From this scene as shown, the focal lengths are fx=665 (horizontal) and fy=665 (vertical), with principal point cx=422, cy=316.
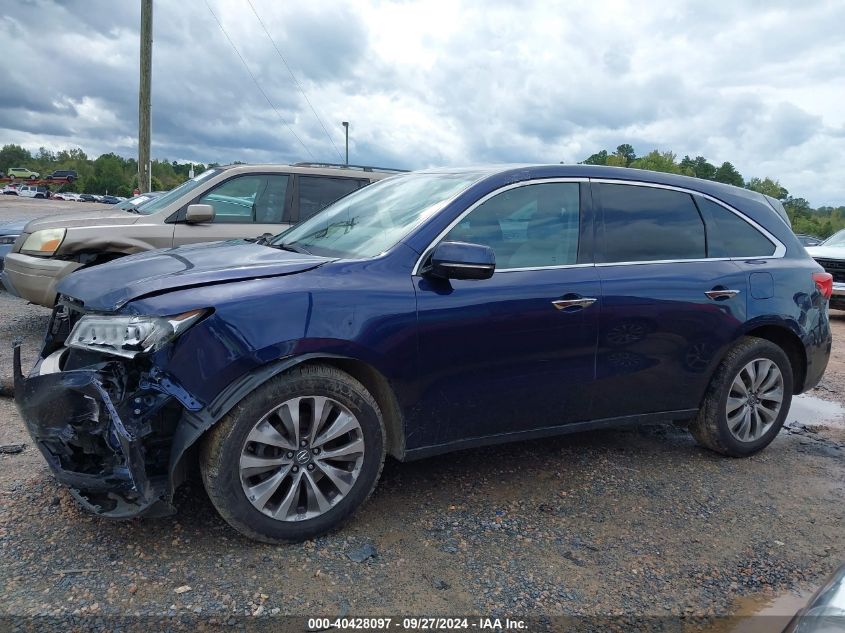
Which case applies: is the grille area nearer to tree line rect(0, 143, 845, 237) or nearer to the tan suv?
the tan suv

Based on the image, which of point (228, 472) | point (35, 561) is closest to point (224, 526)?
point (228, 472)

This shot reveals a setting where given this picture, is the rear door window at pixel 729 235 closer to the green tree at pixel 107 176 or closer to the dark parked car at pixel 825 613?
the dark parked car at pixel 825 613

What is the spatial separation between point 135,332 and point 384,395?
115 cm

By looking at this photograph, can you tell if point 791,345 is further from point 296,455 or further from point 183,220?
point 183,220

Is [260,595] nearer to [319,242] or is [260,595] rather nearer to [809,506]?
[319,242]

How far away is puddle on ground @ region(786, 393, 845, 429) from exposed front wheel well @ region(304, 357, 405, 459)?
146 inches

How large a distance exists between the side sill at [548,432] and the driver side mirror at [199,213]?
3938mm

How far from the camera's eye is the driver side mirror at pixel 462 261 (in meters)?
3.13

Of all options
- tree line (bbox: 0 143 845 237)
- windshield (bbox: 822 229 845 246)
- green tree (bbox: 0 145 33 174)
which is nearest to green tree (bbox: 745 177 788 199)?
tree line (bbox: 0 143 845 237)

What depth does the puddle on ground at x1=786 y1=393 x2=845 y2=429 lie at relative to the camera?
5.48 m

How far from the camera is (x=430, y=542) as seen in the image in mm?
3111

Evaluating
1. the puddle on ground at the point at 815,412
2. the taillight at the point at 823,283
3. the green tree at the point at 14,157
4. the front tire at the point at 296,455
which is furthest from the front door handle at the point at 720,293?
the green tree at the point at 14,157

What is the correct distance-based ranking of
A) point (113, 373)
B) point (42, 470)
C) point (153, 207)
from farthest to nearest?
point (153, 207) < point (42, 470) < point (113, 373)

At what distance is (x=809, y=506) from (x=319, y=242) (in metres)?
3.19
